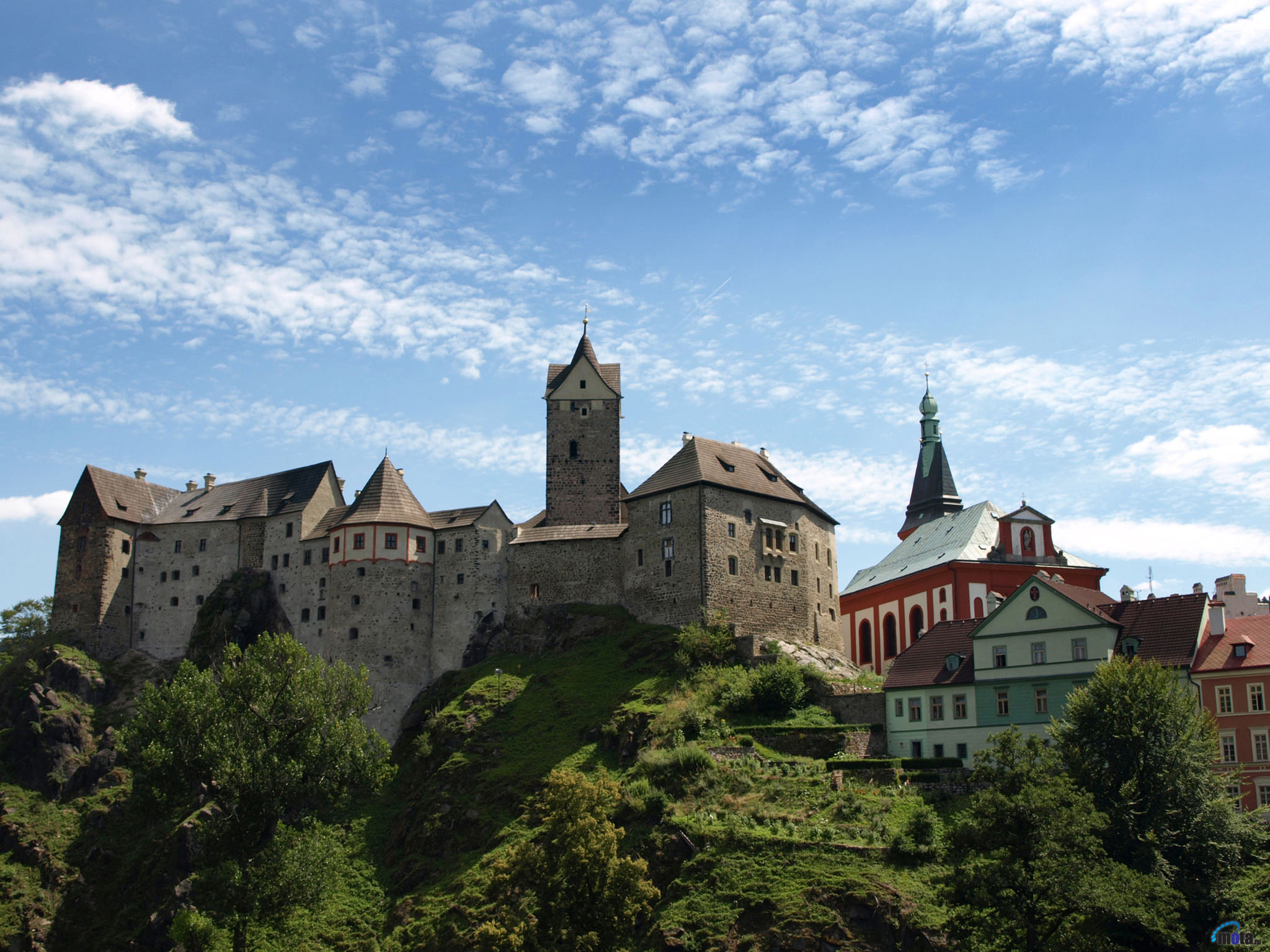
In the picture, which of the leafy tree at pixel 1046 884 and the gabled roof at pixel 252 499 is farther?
the gabled roof at pixel 252 499

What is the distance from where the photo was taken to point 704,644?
246 ft

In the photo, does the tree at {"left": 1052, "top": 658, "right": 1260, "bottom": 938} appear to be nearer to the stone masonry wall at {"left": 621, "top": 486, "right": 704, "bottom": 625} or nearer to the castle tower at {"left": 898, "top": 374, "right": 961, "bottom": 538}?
the stone masonry wall at {"left": 621, "top": 486, "right": 704, "bottom": 625}

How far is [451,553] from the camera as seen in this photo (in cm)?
8800

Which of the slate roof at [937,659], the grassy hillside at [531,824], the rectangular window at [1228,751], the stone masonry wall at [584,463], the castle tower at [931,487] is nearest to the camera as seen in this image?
the grassy hillside at [531,824]

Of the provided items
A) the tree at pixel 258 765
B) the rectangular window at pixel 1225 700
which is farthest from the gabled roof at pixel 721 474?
the rectangular window at pixel 1225 700

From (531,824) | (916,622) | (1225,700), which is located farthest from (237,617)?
(1225,700)

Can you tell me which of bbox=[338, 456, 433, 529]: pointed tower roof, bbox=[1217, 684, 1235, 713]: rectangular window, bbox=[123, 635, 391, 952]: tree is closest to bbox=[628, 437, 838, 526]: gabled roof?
bbox=[338, 456, 433, 529]: pointed tower roof

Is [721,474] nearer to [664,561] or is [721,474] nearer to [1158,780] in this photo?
[664,561]

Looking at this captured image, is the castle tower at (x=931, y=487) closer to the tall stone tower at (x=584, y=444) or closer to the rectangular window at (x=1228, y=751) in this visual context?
the tall stone tower at (x=584, y=444)

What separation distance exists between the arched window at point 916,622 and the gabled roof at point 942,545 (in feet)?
8.67

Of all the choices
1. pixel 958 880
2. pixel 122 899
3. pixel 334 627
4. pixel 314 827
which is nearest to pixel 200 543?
pixel 334 627

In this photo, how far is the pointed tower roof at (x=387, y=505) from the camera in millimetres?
87438

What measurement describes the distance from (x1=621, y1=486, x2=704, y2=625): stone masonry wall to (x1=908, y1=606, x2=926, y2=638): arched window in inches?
694

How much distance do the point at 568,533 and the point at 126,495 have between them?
37929 mm
